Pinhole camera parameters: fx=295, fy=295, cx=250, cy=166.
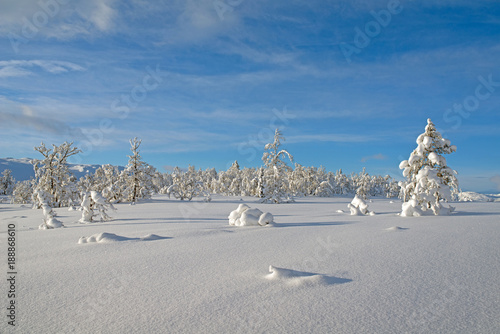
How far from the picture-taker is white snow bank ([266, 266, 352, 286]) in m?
3.59

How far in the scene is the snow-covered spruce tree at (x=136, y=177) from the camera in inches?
1169

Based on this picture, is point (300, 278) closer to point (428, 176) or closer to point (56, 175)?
point (428, 176)

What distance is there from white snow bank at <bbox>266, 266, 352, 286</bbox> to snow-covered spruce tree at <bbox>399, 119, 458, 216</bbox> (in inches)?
332

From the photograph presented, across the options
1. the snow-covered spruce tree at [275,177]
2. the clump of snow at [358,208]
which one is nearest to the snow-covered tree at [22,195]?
the snow-covered spruce tree at [275,177]

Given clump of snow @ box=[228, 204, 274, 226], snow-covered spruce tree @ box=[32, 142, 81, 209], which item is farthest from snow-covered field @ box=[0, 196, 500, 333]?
snow-covered spruce tree @ box=[32, 142, 81, 209]

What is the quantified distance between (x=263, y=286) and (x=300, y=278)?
1.55 feet

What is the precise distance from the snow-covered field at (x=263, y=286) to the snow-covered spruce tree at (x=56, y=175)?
73.4 feet

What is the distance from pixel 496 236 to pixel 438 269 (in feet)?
10.2

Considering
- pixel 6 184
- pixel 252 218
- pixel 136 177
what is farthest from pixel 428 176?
pixel 6 184

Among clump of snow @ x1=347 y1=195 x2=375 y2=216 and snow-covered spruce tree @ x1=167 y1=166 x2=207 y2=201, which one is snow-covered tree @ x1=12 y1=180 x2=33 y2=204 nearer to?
snow-covered spruce tree @ x1=167 y1=166 x2=207 y2=201

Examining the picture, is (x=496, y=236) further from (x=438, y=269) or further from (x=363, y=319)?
(x=363, y=319)

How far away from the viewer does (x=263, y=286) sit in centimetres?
356

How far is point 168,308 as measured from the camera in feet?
10.2

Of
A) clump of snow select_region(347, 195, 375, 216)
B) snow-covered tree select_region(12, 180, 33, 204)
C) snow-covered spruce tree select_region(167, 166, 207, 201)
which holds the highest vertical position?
snow-covered spruce tree select_region(167, 166, 207, 201)
